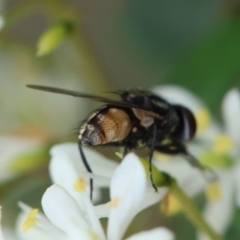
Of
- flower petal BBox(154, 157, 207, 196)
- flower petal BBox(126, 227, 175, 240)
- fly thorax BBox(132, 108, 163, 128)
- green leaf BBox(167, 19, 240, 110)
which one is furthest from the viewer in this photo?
green leaf BBox(167, 19, 240, 110)

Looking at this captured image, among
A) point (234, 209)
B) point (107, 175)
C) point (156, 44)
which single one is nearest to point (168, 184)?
point (107, 175)

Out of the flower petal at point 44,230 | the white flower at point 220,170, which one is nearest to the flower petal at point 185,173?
the white flower at point 220,170

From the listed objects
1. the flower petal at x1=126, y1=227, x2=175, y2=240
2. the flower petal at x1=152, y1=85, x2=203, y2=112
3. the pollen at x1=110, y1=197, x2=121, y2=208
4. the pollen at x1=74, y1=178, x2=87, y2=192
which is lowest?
the flower petal at x1=126, y1=227, x2=175, y2=240

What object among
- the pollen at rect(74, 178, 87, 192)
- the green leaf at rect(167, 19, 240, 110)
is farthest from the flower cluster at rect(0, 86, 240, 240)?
the green leaf at rect(167, 19, 240, 110)

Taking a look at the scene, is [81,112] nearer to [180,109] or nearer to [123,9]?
[123,9]

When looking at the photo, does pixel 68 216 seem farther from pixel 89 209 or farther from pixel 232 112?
pixel 232 112

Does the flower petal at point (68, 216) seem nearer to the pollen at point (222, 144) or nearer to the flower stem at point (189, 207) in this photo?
the flower stem at point (189, 207)

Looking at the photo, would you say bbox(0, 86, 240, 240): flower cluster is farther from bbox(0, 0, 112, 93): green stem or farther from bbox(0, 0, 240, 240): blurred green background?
bbox(0, 0, 112, 93): green stem
